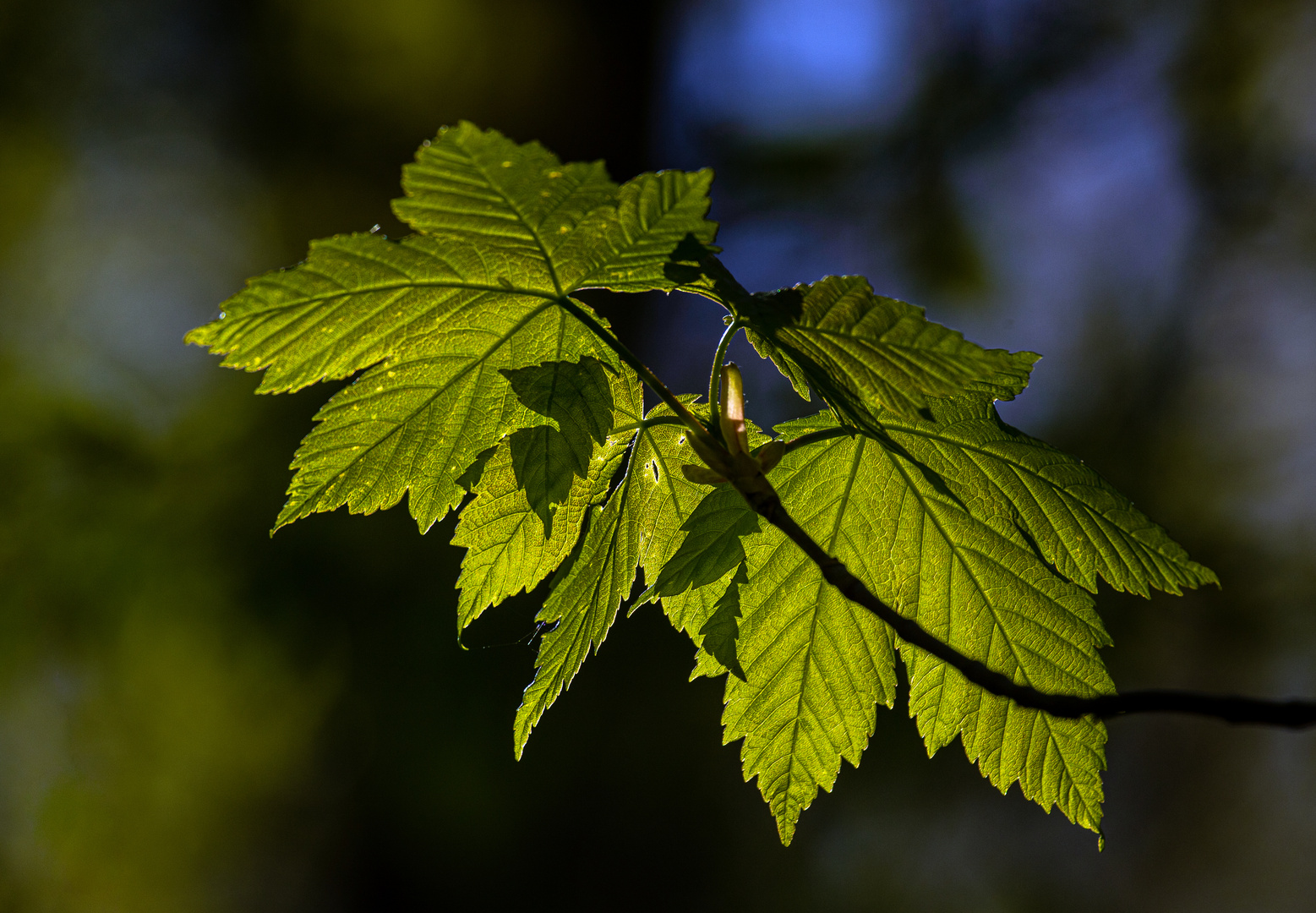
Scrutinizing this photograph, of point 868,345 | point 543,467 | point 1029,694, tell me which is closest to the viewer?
point 1029,694

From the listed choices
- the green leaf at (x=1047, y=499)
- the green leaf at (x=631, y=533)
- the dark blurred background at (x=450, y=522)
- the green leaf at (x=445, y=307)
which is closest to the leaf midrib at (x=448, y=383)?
the green leaf at (x=445, y=307)

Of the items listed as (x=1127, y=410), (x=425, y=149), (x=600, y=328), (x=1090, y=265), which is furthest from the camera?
(x=1090, y=265)

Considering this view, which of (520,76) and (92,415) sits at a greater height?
(520,76)

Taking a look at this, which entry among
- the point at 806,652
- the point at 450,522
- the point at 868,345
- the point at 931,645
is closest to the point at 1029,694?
the point at 931,645

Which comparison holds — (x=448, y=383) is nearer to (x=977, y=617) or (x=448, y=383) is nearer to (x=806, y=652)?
(x=806, y=652)

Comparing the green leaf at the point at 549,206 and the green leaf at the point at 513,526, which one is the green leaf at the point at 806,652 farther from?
the green leaf at the point at 549,206

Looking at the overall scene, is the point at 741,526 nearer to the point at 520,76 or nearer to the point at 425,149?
the point at 425,149

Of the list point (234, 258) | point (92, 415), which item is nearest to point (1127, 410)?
point (234, 258)
